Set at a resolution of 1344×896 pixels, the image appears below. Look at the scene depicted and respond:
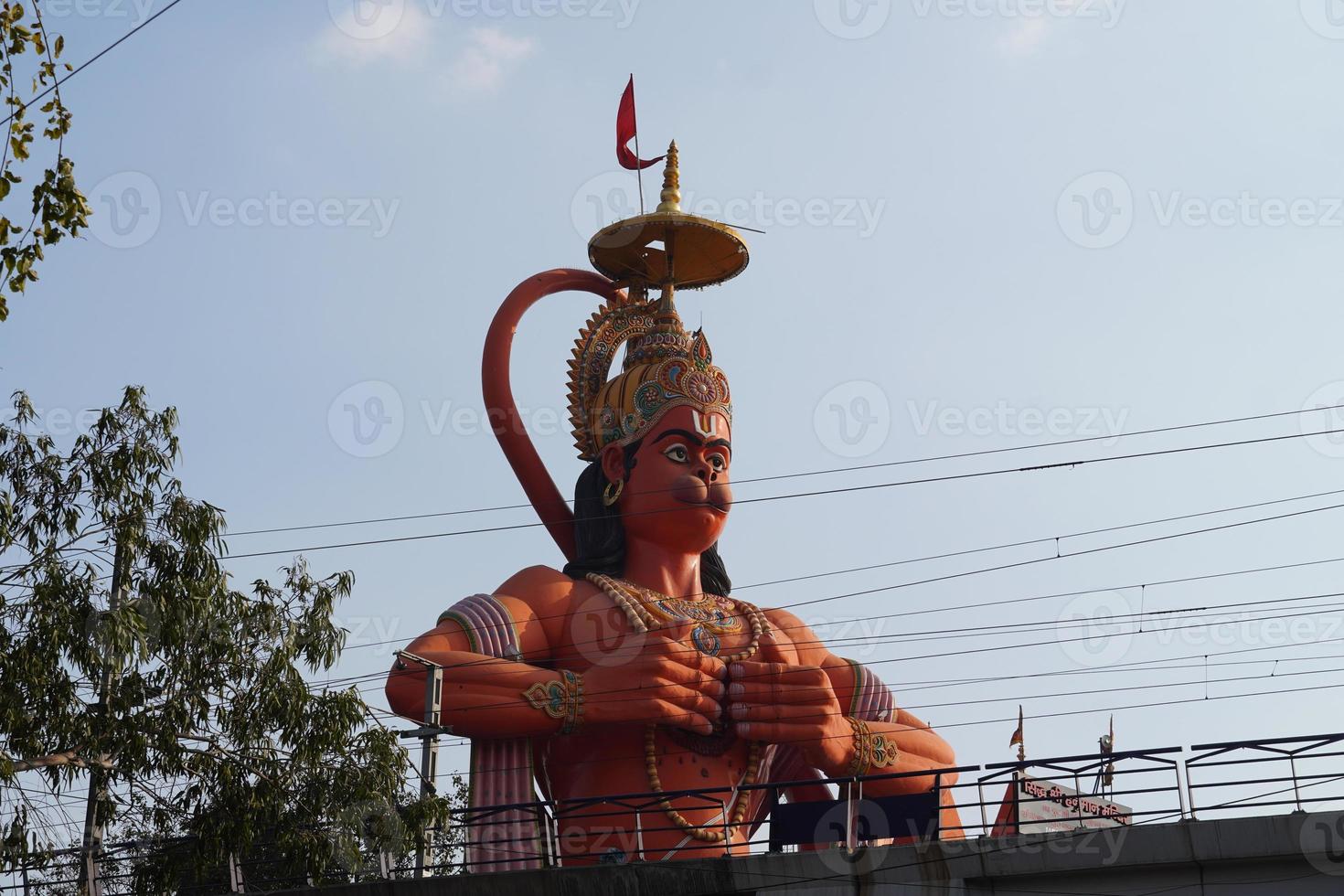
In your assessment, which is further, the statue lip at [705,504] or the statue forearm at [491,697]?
the statue lip at [705,504]

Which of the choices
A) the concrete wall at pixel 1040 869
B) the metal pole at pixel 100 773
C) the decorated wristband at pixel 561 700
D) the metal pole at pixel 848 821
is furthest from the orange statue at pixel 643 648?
the metal pole at pixel 100 773

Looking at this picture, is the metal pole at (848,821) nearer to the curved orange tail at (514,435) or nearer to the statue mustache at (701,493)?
the statue mustache at (701,493)

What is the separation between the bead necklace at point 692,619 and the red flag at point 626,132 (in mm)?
4970

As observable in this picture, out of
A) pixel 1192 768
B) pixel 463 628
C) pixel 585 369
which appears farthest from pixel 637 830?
pixel 585 369

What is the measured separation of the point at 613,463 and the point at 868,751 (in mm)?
3978

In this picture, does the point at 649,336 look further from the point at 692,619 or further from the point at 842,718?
the point at 842,718

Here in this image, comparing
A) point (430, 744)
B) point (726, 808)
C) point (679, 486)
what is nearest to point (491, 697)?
point (430, 744)

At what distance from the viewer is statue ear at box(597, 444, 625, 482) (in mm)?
17234

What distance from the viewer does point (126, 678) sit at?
39.1 feet

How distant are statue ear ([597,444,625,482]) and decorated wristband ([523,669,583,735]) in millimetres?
2657

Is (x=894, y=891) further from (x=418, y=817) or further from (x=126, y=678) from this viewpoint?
(x=126, y=678)

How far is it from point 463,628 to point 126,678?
13.8 ft

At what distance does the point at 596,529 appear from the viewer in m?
17.2

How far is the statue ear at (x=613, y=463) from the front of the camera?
17234mm
